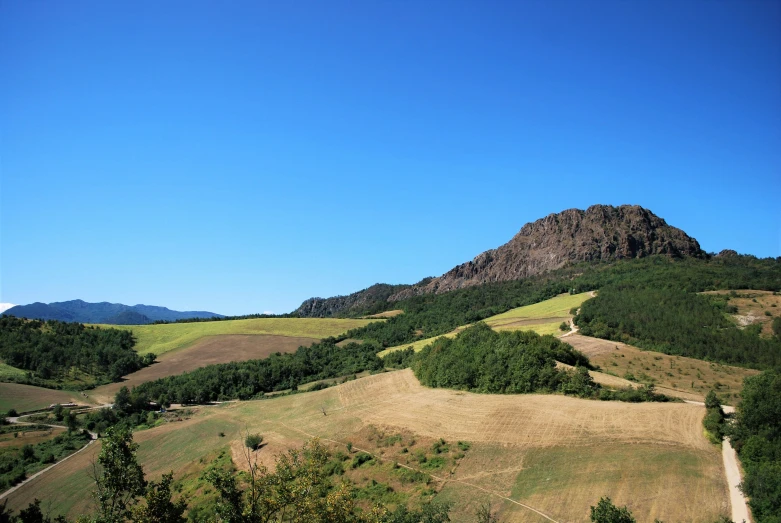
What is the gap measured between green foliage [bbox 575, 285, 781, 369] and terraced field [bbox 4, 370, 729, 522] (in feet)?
169

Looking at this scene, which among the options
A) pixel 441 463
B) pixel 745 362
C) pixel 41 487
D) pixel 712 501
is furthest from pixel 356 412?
pixel 745 362

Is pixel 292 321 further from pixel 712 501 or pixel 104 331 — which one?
pixel 712 501

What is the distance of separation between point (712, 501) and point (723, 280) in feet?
438

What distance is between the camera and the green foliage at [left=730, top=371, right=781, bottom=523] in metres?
34.1

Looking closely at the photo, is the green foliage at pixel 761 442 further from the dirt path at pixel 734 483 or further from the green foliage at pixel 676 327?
the green foliage at pixel 676 327

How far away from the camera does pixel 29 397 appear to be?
356 ft

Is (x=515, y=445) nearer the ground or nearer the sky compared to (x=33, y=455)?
nearer the sky

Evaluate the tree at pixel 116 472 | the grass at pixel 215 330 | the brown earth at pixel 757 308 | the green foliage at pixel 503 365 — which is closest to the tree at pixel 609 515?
the tree at pixel 116 472

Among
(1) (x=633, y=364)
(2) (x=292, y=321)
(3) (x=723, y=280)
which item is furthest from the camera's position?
(2) (x=292, y=321)

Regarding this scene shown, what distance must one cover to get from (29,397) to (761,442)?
442ft

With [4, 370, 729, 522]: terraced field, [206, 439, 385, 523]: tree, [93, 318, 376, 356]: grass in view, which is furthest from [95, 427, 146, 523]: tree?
[93, 318, 376, 356]: grass

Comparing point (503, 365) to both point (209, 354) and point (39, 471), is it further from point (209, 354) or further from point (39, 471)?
point (209, 354)

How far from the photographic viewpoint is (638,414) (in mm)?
56594

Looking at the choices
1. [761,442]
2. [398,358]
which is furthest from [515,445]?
[398,358]
